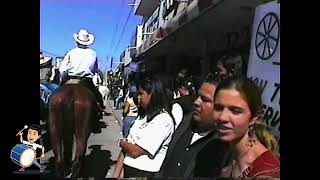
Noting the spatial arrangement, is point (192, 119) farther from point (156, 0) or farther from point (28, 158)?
point (28, 158)

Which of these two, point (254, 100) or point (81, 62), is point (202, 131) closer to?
point (254, 100)

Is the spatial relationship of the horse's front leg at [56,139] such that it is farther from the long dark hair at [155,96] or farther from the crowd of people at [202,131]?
the long dark hair at [155,96]

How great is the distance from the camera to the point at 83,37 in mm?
5605

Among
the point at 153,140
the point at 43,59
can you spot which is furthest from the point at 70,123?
the point at 153,140

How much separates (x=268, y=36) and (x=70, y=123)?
181 cm

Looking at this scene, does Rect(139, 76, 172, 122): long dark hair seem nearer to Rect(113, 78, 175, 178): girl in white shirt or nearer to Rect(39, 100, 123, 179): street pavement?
Rect(113, 78, 175, 178): girl in white shirt

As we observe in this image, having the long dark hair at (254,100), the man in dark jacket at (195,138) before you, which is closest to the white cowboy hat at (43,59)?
the man in dark jacket at (195,138)

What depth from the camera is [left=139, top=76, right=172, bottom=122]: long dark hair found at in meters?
5.60

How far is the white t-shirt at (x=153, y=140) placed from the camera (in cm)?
562

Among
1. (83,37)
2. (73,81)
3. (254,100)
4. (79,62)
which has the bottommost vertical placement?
(254,100)

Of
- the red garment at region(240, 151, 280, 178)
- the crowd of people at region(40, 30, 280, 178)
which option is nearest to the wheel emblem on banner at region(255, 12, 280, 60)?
the crowd of people at region(40, 30, 280, 178)

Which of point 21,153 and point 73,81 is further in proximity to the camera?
point 73,81

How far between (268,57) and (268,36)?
0.57 ft

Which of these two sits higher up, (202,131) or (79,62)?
(79,62)
